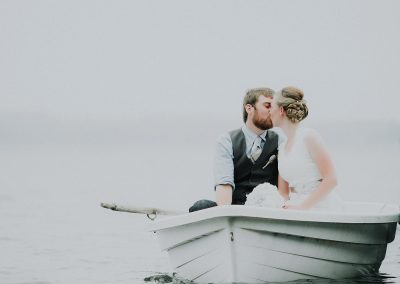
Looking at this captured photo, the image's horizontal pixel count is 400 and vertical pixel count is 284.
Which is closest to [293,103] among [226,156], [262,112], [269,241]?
[262,112]

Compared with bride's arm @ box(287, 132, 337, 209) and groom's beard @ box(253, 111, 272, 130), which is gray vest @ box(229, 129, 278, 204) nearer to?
groom's beard @ box(253, 111, 272, 130)

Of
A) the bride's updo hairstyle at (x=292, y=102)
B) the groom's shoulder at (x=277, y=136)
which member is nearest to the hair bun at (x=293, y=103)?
the bride's updo hairstyle at (x=292, y=102)

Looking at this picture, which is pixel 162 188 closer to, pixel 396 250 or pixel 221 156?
pixel 396 250

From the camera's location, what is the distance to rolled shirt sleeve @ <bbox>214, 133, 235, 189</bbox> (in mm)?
6062

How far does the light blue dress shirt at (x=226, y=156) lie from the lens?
607cm

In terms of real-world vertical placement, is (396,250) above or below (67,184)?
below

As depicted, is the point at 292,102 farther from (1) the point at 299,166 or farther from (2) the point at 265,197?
(2) the point at 265,197

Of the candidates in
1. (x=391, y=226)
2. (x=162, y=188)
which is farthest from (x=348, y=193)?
(x=391, y=226)

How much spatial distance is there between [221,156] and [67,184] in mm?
30390

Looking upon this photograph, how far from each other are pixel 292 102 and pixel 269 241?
1.07m

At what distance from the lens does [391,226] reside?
21.1ft

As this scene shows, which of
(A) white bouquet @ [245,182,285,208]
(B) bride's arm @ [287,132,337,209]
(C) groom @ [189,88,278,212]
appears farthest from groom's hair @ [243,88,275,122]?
(A) white bouquet @ [245,182,285,208]

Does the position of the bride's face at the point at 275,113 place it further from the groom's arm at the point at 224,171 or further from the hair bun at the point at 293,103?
the groom's arm at the point at 224,171

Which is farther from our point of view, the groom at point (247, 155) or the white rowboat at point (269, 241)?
the groom at point (247, 155)
